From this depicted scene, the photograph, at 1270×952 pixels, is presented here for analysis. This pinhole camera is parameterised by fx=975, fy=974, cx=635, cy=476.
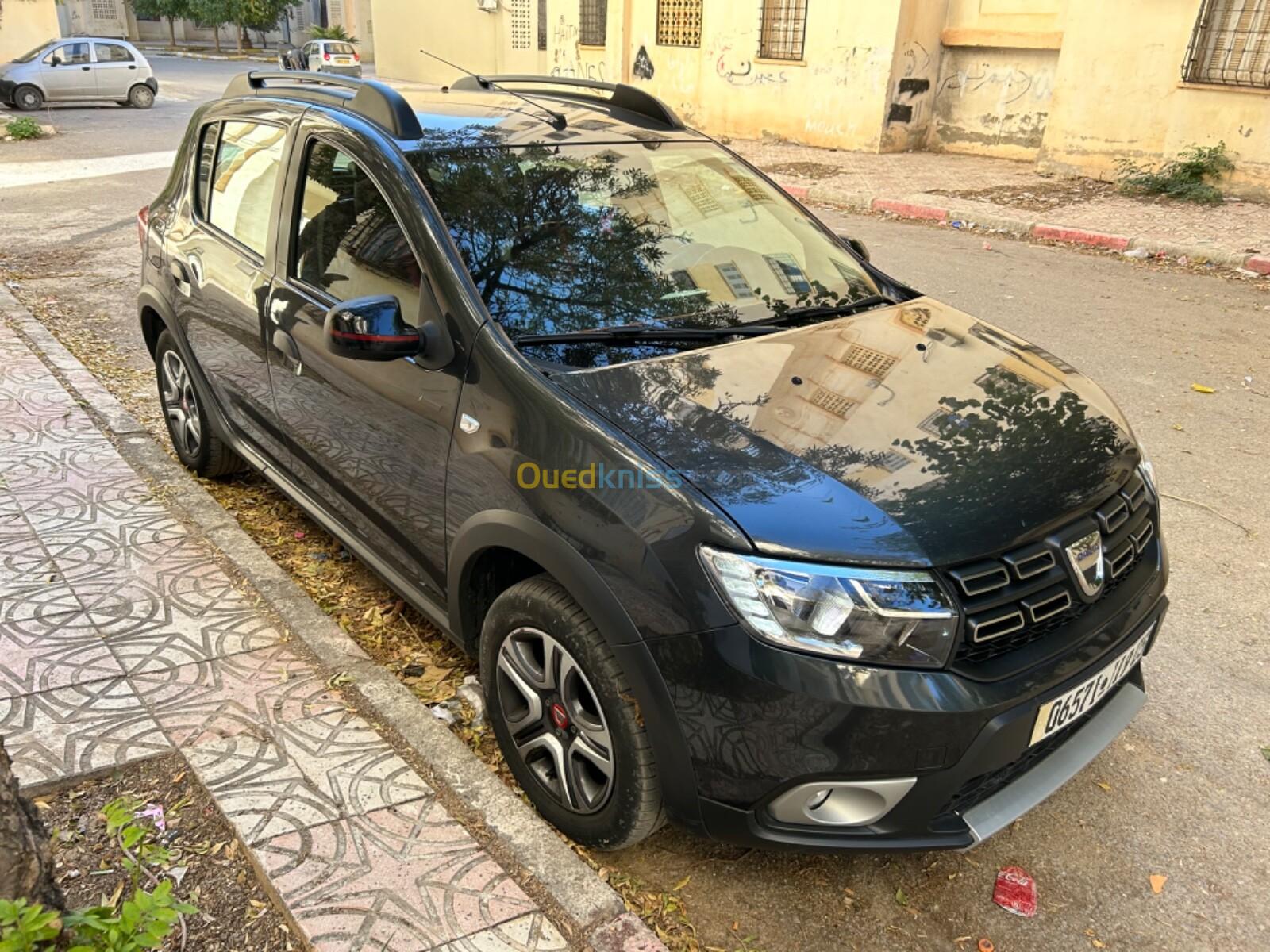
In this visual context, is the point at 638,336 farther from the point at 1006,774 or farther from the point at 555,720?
the point at 1006,774

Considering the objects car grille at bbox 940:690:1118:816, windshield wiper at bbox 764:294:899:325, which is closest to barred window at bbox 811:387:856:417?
windshield wiper at bbox 764:294:899:325

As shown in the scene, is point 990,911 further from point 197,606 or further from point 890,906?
point 197,606

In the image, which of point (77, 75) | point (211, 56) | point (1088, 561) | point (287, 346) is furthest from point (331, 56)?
point (1088, 561)

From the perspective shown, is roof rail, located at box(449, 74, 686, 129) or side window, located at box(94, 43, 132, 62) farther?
Answer: side window, located at box(94, 43, 132, 62)

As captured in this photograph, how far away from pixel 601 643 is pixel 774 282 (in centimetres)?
152

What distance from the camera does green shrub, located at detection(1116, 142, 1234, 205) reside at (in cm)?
1162

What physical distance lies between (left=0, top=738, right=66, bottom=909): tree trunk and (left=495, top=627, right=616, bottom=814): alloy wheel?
1.13 meters

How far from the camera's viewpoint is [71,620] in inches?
137

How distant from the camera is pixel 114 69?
75.8 ft

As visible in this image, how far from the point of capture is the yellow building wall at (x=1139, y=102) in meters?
11.5

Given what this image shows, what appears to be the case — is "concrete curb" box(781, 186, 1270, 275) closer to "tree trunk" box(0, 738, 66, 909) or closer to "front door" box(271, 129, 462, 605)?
"front door" box(271, 129, 462, 605)

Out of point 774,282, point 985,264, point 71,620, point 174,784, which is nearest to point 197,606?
point 71,620

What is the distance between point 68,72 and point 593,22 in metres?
12.2

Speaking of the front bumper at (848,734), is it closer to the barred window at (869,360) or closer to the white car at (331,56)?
the barred window at (869,360)
